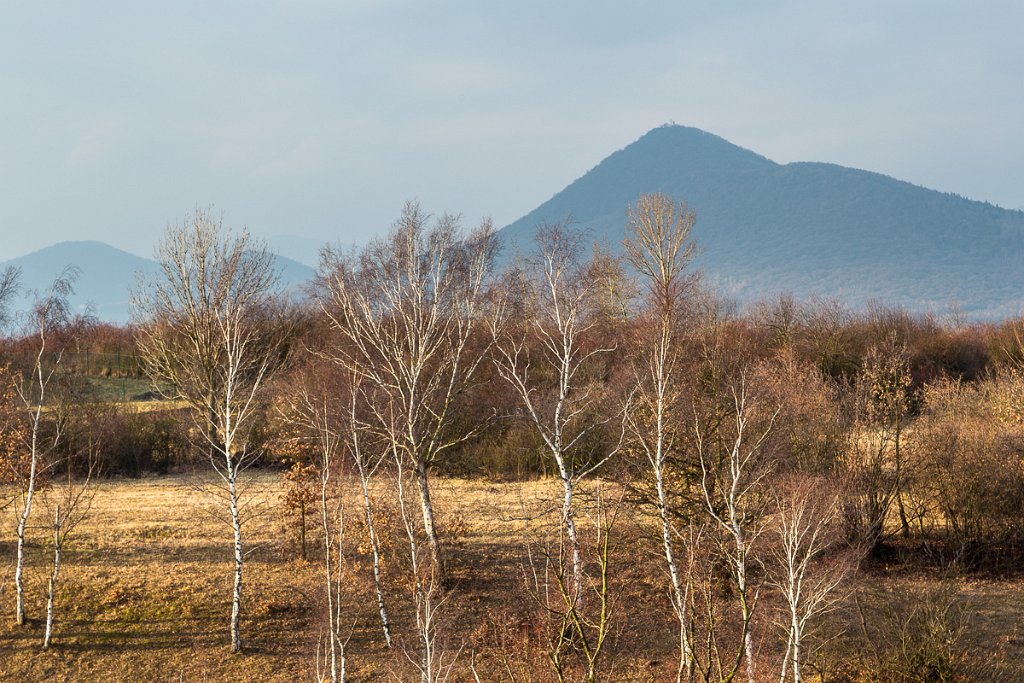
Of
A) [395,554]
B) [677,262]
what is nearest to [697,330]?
[677,262]

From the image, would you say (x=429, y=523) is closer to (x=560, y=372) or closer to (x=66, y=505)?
(x=560, y=372)

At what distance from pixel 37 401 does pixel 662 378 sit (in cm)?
3876

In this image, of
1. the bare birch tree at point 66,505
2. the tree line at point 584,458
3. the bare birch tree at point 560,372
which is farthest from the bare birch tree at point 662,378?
the bare birch tree at point 66,505

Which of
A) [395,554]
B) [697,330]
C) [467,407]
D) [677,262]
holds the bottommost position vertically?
[395,554]

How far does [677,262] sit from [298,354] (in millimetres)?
19987

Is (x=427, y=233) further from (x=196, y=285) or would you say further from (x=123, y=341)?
(x=123, y=341)

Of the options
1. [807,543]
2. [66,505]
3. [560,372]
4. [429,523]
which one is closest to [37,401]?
[66,505]

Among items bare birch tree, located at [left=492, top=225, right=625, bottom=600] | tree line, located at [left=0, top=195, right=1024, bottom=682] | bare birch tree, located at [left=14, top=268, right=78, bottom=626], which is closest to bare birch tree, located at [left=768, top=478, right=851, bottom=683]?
tree line, located at [left=0, top=195, right=1024, bottom=682]

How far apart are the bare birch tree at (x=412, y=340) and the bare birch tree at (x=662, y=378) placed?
5556 millimetres

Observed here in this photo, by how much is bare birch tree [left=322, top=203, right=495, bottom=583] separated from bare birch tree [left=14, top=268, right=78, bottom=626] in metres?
7.77

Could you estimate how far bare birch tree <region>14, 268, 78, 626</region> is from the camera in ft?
66.9

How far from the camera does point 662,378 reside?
18.0 meters

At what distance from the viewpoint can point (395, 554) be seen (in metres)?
23.6

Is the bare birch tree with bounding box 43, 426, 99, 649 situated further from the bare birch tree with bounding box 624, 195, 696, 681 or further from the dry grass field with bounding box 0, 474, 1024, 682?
the bare birch tree with bounding box 624, 195, 696, 681
